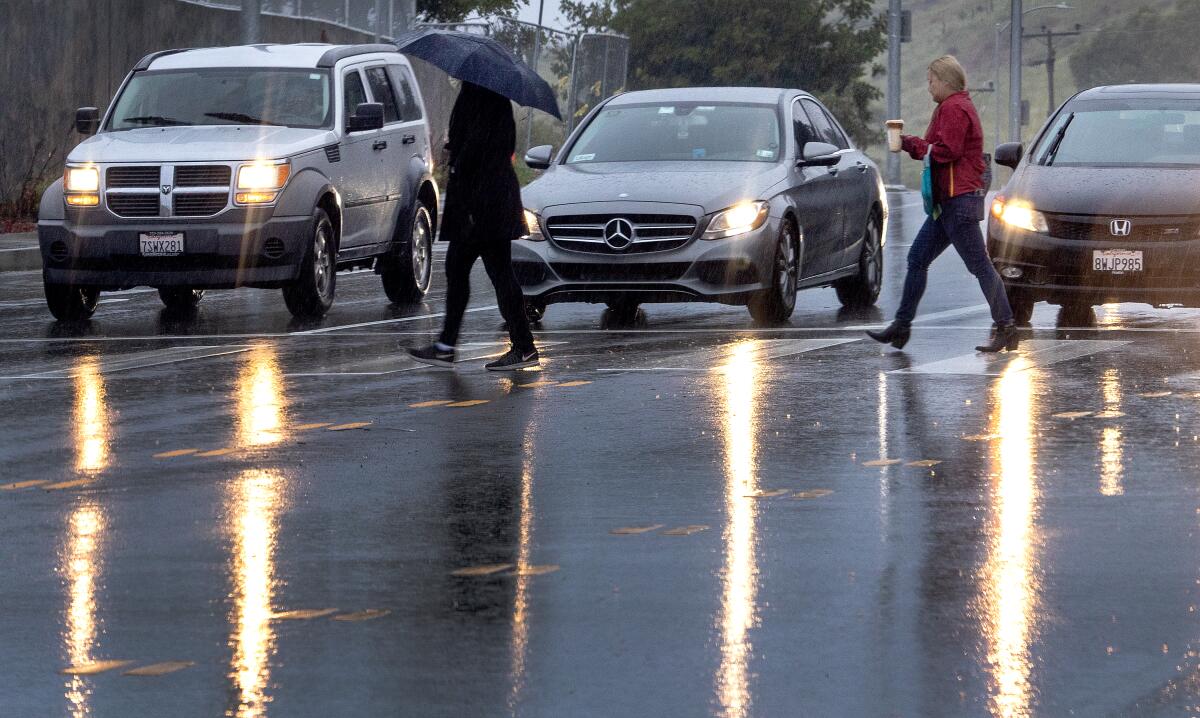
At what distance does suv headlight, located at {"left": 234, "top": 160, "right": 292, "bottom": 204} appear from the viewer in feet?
52.6

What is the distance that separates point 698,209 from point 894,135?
208 cm

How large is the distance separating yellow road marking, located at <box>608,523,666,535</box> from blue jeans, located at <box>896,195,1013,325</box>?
600cm

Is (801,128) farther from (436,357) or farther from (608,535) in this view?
(608,535)

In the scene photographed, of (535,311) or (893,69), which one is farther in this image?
(893,69)

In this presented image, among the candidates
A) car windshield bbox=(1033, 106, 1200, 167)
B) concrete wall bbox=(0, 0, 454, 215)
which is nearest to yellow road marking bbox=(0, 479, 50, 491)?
car windshield bbox=(1033, 106, 1200, 167)

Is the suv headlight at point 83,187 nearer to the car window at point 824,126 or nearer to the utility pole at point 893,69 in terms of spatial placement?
the car window at point 824,126

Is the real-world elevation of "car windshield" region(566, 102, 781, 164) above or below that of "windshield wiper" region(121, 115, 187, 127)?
below

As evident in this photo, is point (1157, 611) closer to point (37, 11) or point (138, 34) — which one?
point (37, 11)

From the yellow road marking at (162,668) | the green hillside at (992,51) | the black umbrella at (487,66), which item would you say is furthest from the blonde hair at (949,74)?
the green hillside at (992,51)

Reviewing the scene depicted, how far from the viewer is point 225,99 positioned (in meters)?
17.1

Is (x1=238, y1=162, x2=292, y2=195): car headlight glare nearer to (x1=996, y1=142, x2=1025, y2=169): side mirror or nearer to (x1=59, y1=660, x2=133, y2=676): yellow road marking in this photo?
(x1=996, y1=142, x2=1025, y2=169): side mirror

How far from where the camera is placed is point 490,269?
13.0 m

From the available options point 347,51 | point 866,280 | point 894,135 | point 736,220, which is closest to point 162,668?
point 894,135

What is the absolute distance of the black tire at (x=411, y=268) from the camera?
18094mm
